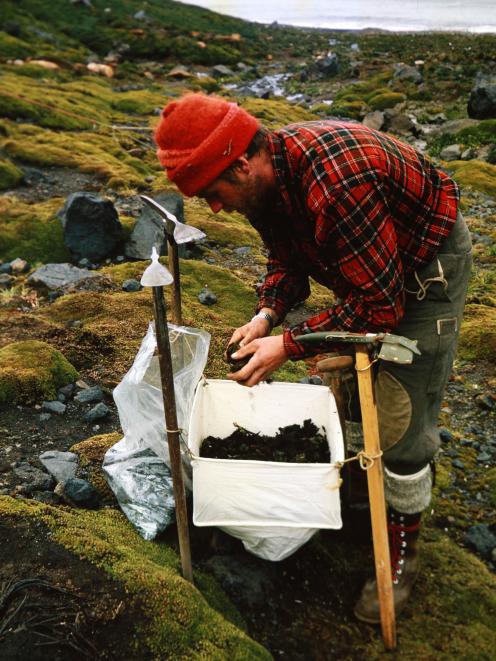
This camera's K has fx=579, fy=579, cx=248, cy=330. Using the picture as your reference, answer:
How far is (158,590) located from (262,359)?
4.09ft

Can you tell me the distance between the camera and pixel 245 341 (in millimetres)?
3359

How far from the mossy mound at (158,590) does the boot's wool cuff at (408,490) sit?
110cm

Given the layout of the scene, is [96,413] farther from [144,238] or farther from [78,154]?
[78,154]

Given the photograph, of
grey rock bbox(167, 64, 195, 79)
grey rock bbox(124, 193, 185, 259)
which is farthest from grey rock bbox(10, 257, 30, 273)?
grey rock bbox(167, 64, 195, 79)

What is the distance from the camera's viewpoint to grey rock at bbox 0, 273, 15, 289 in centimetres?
752

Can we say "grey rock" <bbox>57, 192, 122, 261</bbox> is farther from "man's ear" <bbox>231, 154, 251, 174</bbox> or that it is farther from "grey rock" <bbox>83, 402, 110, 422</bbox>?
"man's ear" <bbox>231, 154, 251, 174</bbox>

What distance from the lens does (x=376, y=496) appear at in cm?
288

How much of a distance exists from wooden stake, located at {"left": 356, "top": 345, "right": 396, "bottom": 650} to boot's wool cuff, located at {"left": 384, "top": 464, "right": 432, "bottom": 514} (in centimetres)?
47

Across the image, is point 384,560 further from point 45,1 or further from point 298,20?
point 298,20

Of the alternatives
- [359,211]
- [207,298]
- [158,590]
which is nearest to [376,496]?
[158,590]

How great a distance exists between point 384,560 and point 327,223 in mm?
1718

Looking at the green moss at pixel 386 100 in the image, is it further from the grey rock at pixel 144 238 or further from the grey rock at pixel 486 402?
the grey rock at pixel 486 402

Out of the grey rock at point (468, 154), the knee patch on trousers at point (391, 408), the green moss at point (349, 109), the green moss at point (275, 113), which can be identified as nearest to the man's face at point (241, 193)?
the knee patch on trousers at point (391, 408)

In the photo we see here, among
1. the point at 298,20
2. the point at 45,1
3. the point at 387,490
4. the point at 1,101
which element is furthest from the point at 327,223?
the point at 298,20
